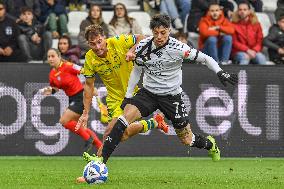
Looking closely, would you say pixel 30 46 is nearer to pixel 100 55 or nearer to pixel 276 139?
pixel 276 139

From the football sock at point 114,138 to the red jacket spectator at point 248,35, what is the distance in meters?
8.62

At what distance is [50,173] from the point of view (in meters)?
13.3

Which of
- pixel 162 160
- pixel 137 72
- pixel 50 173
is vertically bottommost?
pixel 162 160

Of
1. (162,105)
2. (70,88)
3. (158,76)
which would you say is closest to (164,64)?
(158,76)

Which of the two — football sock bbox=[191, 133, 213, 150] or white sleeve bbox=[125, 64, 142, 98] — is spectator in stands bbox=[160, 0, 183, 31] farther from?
white sleeve bbox=[125, 64, 142, 98]

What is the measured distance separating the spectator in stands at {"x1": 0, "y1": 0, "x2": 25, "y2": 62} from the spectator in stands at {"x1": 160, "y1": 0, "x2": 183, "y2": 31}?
3.46 meters

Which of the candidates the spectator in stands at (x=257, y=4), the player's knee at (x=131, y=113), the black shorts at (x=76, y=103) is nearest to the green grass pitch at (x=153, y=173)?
the player's knee at (x=131, y=113)

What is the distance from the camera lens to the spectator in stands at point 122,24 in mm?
19953

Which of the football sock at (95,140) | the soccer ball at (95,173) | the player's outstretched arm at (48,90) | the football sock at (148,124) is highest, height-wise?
the soccer ball at (95,173)

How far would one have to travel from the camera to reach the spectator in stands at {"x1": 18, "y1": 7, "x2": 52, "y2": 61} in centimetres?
2000

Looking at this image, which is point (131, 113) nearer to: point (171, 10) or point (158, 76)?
point (158, 76)

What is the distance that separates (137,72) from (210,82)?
563 cm

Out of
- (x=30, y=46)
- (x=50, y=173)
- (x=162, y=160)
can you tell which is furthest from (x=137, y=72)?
(x=30, y=46)

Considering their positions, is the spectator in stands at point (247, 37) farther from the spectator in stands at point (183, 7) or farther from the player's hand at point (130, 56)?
the player's hand at point (130, 56)
